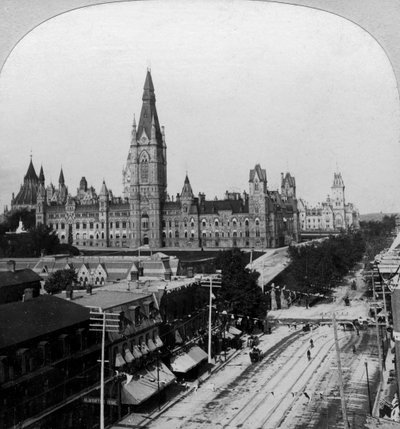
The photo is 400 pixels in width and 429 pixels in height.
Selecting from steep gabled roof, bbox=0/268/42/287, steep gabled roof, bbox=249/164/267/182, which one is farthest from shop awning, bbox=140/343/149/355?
steep gabled roof, bbox=249/164/267/182

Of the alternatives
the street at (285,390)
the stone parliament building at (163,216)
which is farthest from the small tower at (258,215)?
the street at (285,390)

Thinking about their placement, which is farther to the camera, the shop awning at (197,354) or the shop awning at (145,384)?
the shop awning at (197,354)

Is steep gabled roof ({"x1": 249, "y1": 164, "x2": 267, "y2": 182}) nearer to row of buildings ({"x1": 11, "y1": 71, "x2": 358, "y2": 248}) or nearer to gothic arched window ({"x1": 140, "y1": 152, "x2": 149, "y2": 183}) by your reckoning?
row of buildings ({"x1": 11, "y1": 71, "x2": 358, "y2": 248})

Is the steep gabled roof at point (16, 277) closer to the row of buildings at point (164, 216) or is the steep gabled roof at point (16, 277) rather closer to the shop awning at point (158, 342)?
the shop awning at point (158, 342)

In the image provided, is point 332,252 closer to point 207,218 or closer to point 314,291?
point 314,291

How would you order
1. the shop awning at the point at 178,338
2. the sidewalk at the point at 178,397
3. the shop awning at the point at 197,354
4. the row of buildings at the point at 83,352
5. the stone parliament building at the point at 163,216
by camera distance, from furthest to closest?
1. the stone parliament building at the point at 163,216
2. the shop awning at the point at 178,338
3. the shop awning at the point at 197,354
4. the sidewalk at the point at 178,397
5. the row of buildings at the point at 83,352

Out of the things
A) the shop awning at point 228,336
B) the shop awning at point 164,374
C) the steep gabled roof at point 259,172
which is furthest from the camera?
the shop awning at point 228,336
